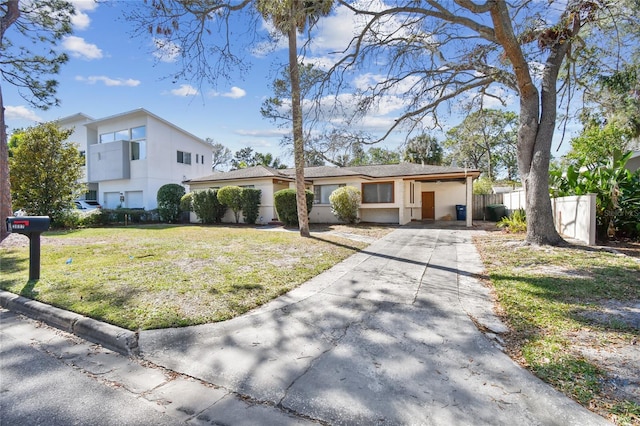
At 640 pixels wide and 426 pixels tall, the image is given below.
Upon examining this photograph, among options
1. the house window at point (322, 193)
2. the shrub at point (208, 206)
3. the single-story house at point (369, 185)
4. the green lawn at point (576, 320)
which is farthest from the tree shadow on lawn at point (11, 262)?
the house window at point (322, 193)

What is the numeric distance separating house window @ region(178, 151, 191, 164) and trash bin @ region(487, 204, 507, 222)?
24.2m

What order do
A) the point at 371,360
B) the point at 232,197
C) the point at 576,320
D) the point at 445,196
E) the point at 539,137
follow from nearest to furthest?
1. the point at 371,360
2. the point at 576,320
3. the point at 539,137
4. the point at 232,197
5. the point at 445,196

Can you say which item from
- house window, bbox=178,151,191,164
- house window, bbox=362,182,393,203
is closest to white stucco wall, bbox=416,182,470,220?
house window, bbox=362,182,393,203

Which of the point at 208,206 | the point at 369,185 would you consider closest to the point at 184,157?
the point at 208,206

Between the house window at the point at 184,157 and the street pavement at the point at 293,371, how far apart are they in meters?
24.0

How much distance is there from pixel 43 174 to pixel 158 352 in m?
16.3

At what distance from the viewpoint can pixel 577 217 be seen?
31.9 feet

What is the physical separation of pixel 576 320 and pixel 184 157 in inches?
1120

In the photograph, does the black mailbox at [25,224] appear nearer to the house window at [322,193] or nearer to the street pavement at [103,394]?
the street pavement at [103,394]

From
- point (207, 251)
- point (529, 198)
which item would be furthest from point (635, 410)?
point (207, 251)

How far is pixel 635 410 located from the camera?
225cm

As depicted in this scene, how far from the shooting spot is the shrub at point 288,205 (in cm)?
1598

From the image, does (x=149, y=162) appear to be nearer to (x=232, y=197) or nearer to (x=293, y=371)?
(x=232, y=197)

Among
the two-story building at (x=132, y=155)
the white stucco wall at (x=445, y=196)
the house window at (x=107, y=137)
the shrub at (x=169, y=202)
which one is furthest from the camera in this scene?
the house window at (x=107, y=137)
